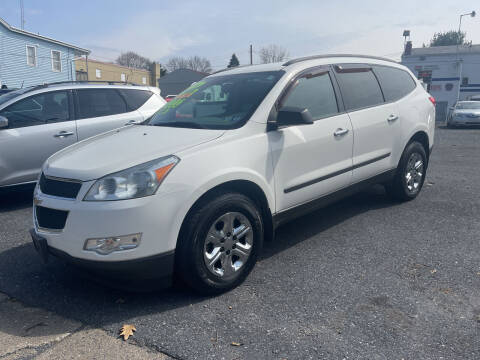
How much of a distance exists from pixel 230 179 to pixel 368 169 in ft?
7.08

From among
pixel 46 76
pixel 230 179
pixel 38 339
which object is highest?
pixel 46 76

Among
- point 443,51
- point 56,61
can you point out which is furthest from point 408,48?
point 56,61

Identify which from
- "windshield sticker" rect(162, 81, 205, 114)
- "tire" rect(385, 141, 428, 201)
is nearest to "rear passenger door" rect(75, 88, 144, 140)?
"windshield sticker" rect(162, 81, 205, 114)

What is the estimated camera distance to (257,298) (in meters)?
3.22

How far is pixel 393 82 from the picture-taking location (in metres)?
5.31

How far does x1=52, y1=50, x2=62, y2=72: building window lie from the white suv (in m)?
28.4

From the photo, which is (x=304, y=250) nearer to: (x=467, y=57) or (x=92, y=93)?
(x=92, y=93)

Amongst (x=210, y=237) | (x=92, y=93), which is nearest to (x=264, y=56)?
(x=92, y=93)

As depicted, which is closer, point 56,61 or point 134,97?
point 134,97

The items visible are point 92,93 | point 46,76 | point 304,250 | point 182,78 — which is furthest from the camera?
point 182,78

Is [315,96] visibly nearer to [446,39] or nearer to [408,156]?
[408,156]

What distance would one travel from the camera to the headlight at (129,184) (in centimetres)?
284

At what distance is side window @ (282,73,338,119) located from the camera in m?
3.96

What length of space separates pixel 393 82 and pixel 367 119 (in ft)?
3.44
